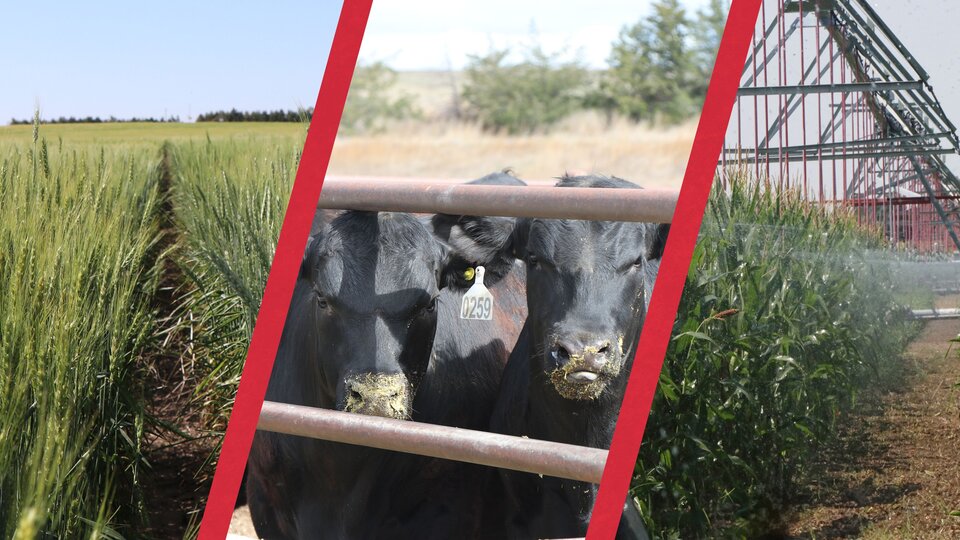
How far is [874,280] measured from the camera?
164cm

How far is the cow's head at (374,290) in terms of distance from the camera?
194cm

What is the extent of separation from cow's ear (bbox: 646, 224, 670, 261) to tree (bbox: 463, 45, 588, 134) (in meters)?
0.26

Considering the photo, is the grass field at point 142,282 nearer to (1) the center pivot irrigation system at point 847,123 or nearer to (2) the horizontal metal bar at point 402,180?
(2) the horizontal metal bar at point 402,180

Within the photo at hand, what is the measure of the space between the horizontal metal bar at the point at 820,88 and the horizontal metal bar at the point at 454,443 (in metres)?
0.64

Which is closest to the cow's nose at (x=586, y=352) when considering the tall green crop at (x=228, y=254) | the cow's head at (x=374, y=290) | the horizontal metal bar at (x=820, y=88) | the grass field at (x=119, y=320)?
the cow's head at (x=374, y=290)

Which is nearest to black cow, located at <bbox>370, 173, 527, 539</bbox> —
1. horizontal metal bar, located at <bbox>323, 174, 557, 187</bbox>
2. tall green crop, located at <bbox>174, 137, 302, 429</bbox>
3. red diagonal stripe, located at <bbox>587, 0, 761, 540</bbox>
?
horizontal metal bar, located at <bbox>323, 174, 557, 187</bbox>

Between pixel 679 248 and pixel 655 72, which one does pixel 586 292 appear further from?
pixel 655 72

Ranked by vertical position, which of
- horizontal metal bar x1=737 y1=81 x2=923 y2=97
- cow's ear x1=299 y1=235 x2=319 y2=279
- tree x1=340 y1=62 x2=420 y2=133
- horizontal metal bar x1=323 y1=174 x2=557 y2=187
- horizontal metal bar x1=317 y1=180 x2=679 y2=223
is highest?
horizontal metal bar x1=737 y1=81 x2=923 y2=97

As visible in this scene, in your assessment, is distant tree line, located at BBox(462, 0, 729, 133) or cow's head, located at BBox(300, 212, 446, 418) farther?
cow's head, located at BBox(300, 212, 446, 418)

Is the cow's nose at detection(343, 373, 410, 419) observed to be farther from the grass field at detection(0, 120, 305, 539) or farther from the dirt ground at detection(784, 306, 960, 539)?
the dirt ground at detection(784, 306, 960, 539)

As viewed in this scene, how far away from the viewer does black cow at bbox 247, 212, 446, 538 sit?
1917 millimetres

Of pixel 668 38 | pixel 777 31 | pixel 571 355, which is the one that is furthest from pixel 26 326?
pixel 777 31

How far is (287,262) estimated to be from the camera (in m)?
1.90

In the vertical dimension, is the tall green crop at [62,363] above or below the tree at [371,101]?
below
